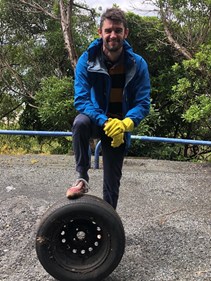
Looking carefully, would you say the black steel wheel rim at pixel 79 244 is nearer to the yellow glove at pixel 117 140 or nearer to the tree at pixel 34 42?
the yellow glove at pixel 117 140

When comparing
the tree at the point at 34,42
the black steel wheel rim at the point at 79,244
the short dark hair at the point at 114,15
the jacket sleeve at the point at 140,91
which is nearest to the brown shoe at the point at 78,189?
the black steel wheel rim at the point at 79,244

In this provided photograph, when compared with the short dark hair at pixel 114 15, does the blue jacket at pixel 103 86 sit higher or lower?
lower

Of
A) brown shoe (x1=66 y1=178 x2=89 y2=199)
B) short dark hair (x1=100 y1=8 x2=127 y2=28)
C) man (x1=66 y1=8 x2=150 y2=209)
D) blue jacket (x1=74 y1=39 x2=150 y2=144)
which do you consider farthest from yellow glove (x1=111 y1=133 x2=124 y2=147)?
short dark hair (x1=100 y1=8 x2=127 y2=28)

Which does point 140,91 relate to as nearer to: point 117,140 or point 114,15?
point 117,140

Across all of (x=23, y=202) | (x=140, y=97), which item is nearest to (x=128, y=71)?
(x=140, y=97)

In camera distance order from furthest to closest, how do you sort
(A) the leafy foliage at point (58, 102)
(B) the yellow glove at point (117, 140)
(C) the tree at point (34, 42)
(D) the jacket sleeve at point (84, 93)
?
(C) the tree at point (34, 42) < (A) the leafy foliage at point (58, 102) < (D) the jacket sleeve at point (84, 93) < (B) the yellow glove at point (117, 140)

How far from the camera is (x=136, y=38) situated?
25.7 feet

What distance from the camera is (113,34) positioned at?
2605 millimetres

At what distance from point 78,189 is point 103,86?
790 mm

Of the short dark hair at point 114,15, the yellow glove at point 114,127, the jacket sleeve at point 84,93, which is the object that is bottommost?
the yellow glove at point 114,127

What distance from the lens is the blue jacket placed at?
2670 millimetres

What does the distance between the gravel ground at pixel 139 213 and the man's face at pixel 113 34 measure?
1593 millimetres

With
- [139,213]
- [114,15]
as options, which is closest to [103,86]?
[114,15]

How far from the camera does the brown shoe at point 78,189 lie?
2.50 meters
